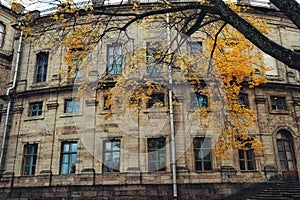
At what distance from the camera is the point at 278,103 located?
17.2 metres

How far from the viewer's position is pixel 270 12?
18.9 meters

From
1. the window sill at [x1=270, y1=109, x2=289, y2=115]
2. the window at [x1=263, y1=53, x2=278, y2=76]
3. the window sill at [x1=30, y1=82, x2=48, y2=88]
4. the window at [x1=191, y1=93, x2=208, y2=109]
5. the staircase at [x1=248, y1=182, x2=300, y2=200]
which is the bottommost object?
the staircase at [x1=248, y1=182, x2=300, y2=200]

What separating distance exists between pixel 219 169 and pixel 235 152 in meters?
1.46

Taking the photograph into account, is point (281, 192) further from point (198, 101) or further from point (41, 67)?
point (41, 67)

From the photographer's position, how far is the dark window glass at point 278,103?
55.9 feet

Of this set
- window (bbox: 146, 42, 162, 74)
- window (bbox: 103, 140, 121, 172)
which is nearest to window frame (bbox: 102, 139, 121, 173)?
window (bbox: 103, 140, 121, 172)

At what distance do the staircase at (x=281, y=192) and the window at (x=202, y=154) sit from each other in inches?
117

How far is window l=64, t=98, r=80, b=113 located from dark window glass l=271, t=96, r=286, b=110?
12.0 metres

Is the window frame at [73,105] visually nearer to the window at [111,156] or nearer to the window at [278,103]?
the window at [111,156]

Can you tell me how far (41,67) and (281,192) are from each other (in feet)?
53.4

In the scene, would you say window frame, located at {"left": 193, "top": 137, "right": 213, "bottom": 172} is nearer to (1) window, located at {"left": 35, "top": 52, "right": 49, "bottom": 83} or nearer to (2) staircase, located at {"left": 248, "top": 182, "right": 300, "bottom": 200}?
(2) staircase, located at {"left": 248, "top": 182, "right": 300, "bottom": 200}

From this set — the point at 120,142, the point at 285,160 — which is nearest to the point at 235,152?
the point at 285,160

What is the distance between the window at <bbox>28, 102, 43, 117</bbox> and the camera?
57.1ft

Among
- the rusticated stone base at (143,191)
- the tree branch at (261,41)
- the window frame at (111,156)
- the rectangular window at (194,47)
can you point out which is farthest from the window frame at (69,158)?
the tree branch at (261,41)
